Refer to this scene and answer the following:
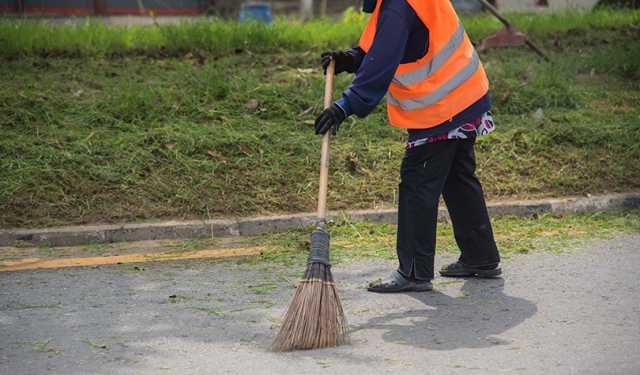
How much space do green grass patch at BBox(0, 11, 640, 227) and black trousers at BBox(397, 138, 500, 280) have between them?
1.39 m

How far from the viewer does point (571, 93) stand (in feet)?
27.9

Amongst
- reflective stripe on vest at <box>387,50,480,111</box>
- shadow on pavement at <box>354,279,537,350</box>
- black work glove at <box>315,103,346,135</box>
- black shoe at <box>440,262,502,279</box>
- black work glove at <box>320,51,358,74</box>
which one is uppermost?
black work glove at <box>320,51,358,74</box>

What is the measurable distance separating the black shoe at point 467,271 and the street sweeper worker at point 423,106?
0.09 meters

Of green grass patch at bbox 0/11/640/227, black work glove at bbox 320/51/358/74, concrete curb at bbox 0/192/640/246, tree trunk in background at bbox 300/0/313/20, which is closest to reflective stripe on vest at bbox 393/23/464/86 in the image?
black work glove at bbox 320/51/358/74

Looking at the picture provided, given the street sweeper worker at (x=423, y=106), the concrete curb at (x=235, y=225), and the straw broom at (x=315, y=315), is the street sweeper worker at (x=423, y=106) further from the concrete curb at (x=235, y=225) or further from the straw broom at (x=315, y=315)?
the concrete curb at (x=235, y=225)

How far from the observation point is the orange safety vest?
5125 mm

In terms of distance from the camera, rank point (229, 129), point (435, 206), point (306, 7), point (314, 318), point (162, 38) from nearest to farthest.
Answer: point (314, 318) < point (435, 206) < point (229, 129) < point (162, 38) < point (306, 7)

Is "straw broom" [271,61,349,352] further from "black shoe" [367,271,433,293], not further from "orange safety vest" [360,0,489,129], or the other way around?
"orange safety vest" [360,0,489,129]

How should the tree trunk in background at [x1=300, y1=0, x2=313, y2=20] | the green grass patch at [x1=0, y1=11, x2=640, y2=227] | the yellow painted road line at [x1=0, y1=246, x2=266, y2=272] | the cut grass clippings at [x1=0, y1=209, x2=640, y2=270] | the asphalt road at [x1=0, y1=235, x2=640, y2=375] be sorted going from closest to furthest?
the asphalt road at [x1=0, y1=235, x2=640, y2=375]
the yellow painted road line at [x1=0, y1=246, x2=266, y2=272]
the cut grass clippings at [x1=0, y1=209, x2=640, y2=270]
the green grass patch at [x1=0, y1=11, x2=640, y2=227]
the tree trunk in background at [x1=300, y1=0, x2=313, y2=20]

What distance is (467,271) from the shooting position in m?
5.66

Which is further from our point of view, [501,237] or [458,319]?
[501,237]

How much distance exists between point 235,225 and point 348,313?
169 centimetres

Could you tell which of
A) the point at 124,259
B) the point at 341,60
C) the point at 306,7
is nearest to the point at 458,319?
the point at 341,60

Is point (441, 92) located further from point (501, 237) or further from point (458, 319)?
point (501, 237)
